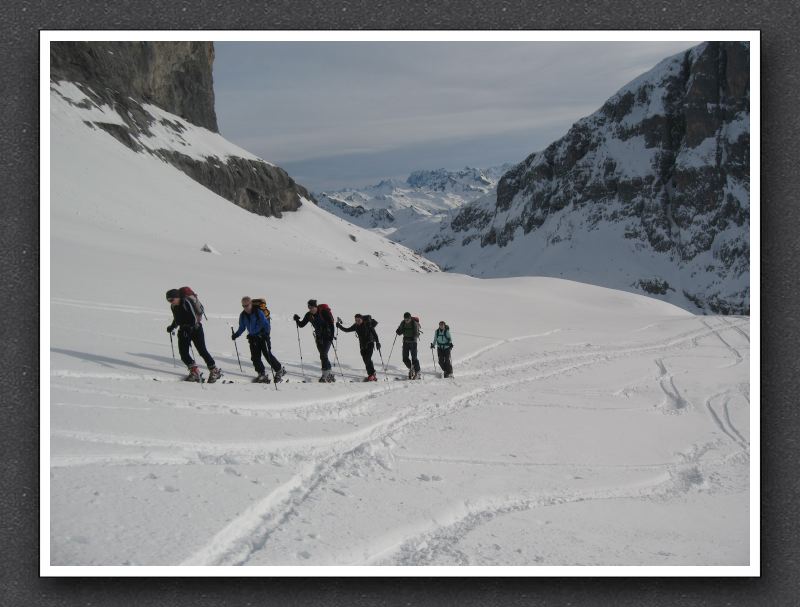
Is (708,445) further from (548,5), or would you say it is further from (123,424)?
(123,424)

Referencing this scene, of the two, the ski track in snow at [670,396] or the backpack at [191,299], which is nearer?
the backpack at [191,299]

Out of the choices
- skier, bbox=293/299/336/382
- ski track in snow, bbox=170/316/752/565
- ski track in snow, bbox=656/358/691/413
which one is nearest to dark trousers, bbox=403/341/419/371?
skier, bbox=293/299/336/382

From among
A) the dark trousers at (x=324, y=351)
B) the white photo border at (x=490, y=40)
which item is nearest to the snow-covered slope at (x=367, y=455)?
the white photo border at (x=490, y=40)

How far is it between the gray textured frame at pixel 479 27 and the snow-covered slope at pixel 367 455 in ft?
1.75

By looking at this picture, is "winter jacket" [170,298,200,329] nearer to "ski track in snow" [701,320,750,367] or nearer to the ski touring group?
the ski touring group

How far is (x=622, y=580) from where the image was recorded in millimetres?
6379

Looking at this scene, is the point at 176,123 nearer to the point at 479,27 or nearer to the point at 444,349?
the point at 444,349

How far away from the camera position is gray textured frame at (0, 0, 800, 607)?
6457 mm

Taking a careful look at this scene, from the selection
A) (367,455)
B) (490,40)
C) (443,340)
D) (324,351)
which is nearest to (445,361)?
(443,340)

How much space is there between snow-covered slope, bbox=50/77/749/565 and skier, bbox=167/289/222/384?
349mm

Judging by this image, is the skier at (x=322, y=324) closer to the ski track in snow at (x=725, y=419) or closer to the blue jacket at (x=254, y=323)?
the blue jacket at (x=254, y=323)

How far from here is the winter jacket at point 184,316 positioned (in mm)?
9250

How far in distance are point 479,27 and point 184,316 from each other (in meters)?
6.14

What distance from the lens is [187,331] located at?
30.9 ft
